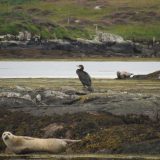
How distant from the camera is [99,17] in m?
161

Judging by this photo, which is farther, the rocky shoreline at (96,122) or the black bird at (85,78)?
the black bird at (85,78)

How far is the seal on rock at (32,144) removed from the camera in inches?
971

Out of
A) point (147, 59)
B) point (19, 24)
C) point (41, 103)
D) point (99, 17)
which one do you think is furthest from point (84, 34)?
point (41, 103)

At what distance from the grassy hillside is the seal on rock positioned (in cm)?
9063

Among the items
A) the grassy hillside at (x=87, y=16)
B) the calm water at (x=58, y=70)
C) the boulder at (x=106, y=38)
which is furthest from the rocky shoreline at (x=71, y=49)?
the calm water at (x=58, y=70)

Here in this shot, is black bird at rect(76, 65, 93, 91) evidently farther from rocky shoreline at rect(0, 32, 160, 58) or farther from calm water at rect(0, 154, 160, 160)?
rocky shoreline at rect(0, 32, 160, 58)

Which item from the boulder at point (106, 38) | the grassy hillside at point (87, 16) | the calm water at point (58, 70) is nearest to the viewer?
the calm water at point (58, 70)

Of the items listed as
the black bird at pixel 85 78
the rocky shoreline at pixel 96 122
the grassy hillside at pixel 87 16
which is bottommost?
the rocky shoreline at pixel 96 122

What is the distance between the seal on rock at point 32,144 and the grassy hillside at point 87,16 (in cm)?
9063

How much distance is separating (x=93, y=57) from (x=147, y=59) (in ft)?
20.0

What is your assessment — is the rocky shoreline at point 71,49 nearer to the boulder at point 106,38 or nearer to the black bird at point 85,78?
the boulder at point 106,38

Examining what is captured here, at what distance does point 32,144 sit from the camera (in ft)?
81.0

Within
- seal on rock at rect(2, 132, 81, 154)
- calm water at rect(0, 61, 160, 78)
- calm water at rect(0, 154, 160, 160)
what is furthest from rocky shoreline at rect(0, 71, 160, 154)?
calm water at rect(0, 61, 160, 78)

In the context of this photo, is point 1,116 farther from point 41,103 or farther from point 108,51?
point 108,51
